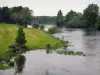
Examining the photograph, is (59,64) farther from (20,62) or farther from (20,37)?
(20,37)

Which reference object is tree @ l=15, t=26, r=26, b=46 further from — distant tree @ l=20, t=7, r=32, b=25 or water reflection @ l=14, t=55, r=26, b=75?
distant tree @ l=20, t=7, r=32, b=25

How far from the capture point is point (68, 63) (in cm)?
6925

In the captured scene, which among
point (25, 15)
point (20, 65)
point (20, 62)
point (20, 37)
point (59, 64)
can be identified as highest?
point (25, 15)

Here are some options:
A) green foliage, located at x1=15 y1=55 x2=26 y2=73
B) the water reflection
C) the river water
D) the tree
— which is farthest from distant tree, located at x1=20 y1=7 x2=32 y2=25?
the water reflection

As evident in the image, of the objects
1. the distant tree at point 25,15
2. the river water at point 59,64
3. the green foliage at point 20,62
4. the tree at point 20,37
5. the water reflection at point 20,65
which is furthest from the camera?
the distant tree at point 25,15

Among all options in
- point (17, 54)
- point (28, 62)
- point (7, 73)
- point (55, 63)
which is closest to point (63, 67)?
point (55, 63)

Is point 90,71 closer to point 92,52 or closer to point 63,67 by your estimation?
point 63,67

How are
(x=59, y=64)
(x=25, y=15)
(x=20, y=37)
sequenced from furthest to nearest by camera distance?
(x=25, y=15) < (x=20, y=37) < (x=59, y=64)

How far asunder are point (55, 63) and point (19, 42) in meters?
20.2

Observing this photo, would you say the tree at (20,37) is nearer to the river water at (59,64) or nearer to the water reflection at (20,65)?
the river water at (59,64)

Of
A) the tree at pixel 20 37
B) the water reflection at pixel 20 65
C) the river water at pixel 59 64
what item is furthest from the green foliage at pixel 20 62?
the tree at pixel 20 37

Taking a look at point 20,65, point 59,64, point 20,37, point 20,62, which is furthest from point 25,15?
point 20,65

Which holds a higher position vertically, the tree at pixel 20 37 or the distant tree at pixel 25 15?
the distant tree at pixel 25 15

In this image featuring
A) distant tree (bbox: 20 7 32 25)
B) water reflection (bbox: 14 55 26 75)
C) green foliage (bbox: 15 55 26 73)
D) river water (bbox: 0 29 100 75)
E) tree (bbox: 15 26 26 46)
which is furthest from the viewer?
distant tree (bbox: 20 7 32 25)
